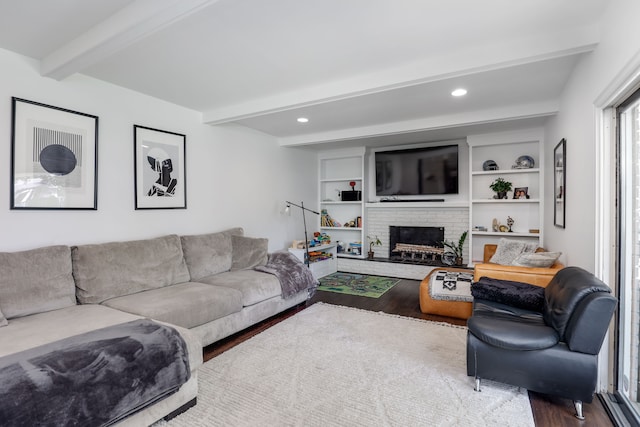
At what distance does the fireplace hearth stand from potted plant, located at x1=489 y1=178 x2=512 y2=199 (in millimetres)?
1022

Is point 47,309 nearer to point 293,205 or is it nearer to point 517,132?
point 293,205

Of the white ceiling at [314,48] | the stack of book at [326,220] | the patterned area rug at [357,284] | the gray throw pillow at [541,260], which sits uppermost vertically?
the white ceiling at [314,48]

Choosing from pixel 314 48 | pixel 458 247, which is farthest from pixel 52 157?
pixel 458 247

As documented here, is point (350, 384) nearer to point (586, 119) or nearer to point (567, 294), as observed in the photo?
point (567, 294)

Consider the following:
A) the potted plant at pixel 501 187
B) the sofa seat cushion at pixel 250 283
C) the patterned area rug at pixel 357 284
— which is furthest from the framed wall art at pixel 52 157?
the potted plant at pixel 501 187

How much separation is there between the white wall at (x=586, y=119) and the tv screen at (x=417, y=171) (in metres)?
1.90

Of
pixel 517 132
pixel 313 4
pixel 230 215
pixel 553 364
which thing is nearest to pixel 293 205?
pixel 230 215

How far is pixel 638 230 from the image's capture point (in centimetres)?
Answer: 188

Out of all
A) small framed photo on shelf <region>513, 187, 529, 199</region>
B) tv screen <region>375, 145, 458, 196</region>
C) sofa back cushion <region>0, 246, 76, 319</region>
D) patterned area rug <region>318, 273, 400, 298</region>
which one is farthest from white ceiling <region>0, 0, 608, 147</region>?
patterned area rug <region>318, 273, 400, 298</region>

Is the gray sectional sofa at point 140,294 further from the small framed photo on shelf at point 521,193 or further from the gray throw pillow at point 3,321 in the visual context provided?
the small framed photo on shelf at point 521,193

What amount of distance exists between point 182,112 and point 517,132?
15.0 feet

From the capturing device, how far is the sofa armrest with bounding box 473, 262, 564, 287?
283cm

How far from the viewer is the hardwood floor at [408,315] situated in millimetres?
1837

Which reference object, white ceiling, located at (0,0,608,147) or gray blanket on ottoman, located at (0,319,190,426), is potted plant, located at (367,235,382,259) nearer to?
white ceiling, located at (0,0,608,147)
